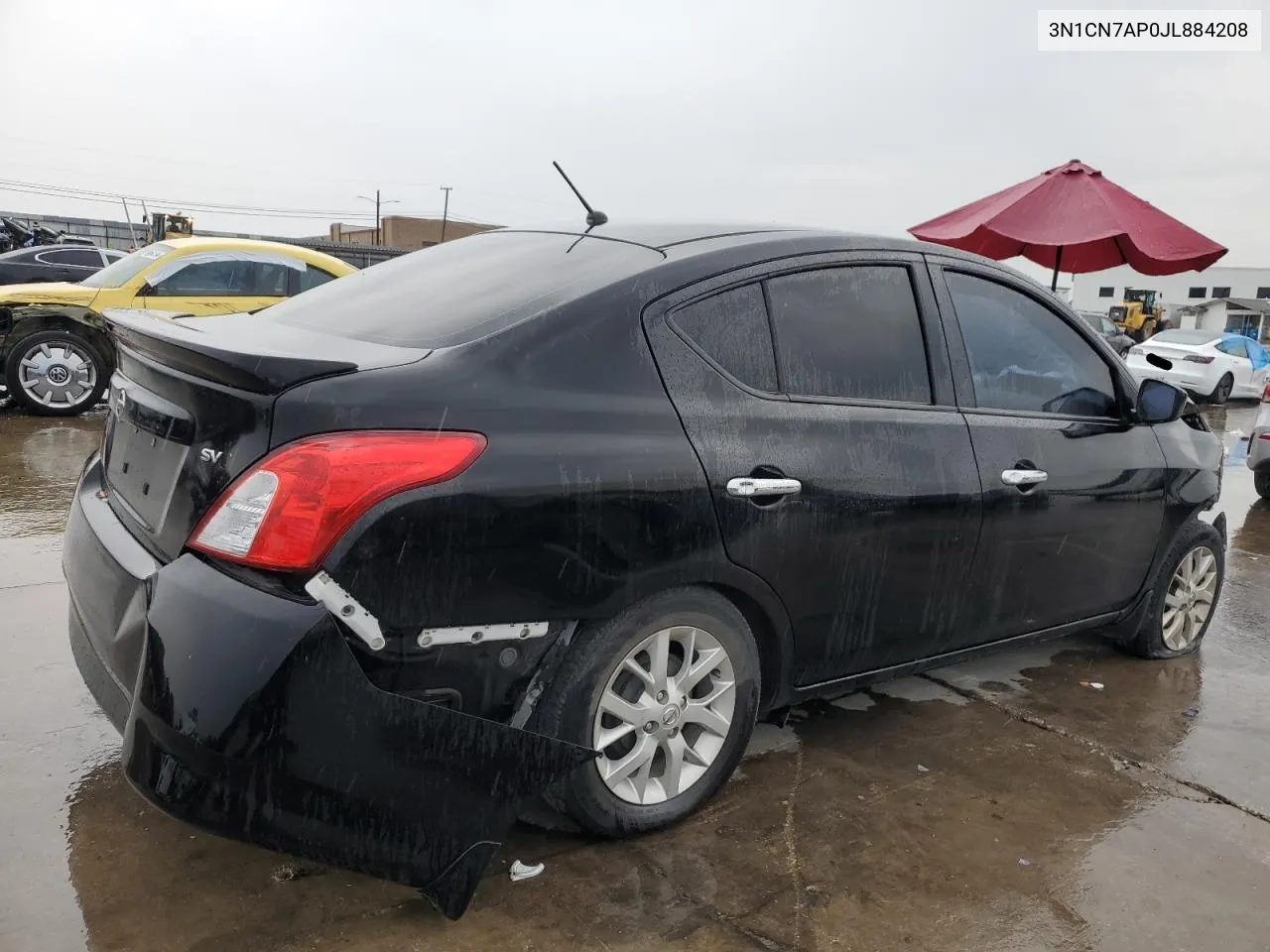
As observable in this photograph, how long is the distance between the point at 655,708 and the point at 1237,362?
60.7 ft

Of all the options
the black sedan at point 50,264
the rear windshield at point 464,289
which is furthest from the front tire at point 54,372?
the rear windshield at point 464,289

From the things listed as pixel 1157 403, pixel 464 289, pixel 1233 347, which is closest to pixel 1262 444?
pixel 1157 403

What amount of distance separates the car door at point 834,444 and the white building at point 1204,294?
222ft

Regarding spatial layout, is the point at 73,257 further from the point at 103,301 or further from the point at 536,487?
the point at 536,487

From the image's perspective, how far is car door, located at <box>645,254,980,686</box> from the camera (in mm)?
2578

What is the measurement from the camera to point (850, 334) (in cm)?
294

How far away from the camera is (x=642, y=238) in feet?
9.43

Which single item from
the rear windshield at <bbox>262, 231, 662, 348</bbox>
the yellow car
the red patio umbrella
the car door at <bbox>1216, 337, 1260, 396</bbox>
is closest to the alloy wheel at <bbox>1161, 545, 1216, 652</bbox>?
the rear windshield at <bbox>262, 231, 662, 348</bbox>

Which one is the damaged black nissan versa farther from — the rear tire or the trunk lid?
the rear tire

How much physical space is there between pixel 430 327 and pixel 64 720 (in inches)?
71.7

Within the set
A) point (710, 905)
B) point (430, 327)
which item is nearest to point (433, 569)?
point (430, 327)

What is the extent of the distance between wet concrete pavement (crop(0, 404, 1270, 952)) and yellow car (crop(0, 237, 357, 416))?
5.87 m

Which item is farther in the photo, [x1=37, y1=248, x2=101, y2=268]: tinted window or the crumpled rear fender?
[x1=37, y1=248, x2=101, y2=268]: tinted window

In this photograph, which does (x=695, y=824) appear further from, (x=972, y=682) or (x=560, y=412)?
(x=972, y=682)
